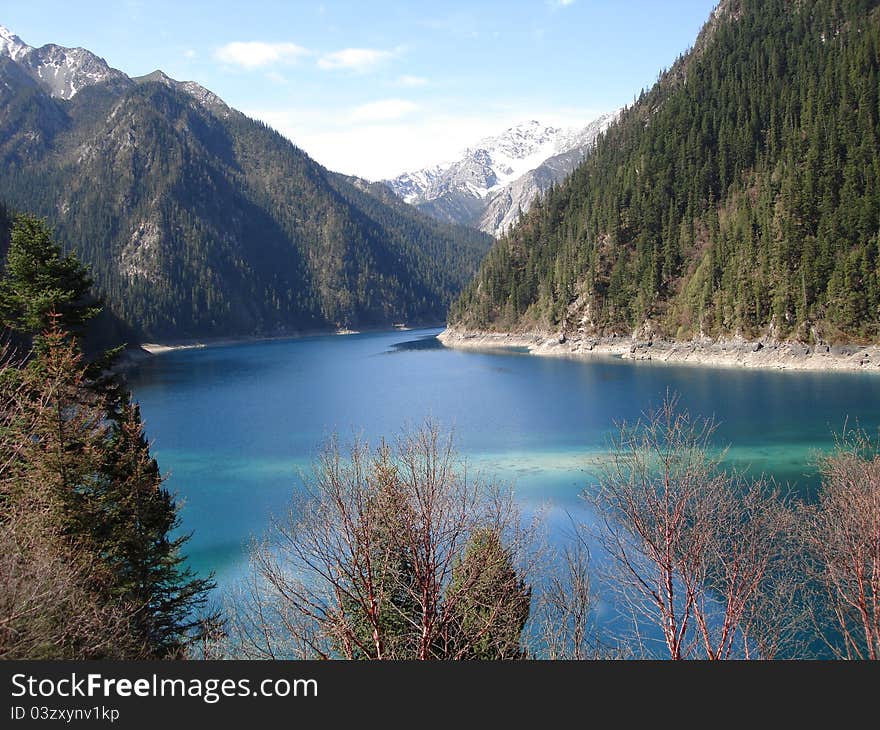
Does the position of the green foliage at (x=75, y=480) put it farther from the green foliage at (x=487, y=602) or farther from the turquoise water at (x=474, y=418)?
the turquoise water at (x=474, y=418)

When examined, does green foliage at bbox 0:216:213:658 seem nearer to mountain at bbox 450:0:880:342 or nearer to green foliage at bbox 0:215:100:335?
green foliage at bbox 0:215:100:335

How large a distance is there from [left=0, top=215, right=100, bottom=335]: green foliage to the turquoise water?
28.9ft

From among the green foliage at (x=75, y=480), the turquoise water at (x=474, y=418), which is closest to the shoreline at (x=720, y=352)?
the turquoise water at (x=474, y=418)

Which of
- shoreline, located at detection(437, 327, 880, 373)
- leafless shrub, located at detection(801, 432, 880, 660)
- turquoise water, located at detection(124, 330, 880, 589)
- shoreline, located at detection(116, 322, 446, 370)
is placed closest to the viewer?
leafless shrub, located at detection(801, 432, 880, 660)

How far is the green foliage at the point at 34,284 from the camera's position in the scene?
15.3 meters

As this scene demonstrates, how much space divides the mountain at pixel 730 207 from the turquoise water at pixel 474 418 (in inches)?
528

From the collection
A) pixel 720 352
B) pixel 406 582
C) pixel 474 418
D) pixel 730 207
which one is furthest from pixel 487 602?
pixel 730 207

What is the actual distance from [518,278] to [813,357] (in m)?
82.2

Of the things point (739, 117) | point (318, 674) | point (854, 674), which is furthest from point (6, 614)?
point (739, 117)

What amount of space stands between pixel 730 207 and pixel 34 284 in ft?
346

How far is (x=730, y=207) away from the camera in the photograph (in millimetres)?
100625

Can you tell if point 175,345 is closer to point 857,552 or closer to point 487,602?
point 487,602

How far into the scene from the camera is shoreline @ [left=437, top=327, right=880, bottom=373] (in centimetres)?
6650

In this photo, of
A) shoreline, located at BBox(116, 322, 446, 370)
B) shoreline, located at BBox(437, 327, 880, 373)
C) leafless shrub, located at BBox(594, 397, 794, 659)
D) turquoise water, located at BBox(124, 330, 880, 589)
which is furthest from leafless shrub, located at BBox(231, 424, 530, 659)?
shoreline, located at BBox(116, 322, 446, 370)
